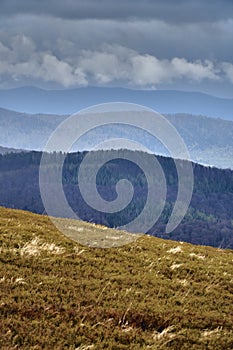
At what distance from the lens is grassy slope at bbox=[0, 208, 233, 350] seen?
13.7 meters

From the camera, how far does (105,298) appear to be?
16766 millimetres

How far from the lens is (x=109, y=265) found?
21375 mm

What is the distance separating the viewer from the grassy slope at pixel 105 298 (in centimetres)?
1366

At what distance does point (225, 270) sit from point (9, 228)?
472 inches

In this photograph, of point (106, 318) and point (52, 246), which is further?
point (52, 246)

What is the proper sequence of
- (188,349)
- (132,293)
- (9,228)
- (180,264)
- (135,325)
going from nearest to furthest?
1. (188,349)
2. (135,325)
3. (132,293)
4. (180,264)
5. (9,228)

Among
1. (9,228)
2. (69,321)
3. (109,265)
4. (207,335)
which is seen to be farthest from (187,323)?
(9,228)

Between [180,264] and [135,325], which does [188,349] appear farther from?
[180,264]

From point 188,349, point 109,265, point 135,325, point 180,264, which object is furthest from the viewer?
point 180,264

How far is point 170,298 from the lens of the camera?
704 inches

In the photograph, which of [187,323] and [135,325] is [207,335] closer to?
[187,323]

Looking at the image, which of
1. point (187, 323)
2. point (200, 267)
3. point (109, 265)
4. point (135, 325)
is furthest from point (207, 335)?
point (200, 267)

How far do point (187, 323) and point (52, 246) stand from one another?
28.3ft

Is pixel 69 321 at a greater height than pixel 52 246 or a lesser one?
lesser
